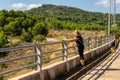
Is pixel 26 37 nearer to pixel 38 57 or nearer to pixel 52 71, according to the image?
pixel 52 71

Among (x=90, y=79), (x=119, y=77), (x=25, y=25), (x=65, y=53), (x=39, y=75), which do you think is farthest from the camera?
(x=25, y=25)

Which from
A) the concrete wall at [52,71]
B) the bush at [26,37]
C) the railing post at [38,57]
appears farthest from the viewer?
the bush at [26,37]

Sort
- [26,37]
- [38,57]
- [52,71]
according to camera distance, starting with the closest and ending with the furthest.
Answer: [38,57] < [52,71] < [26,37]

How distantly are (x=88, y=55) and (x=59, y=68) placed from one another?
732 cm

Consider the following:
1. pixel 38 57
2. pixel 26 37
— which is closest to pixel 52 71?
pixel 38 57

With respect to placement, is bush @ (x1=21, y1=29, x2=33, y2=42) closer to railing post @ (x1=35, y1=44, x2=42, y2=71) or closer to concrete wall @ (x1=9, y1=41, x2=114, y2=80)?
concrete wall @ (x1=9, y1=41, x2=114, y2=80)

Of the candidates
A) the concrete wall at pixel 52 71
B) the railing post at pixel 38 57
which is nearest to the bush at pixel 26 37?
the concrete wall at pixel 52 71

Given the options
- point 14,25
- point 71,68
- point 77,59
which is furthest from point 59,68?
point 14,25

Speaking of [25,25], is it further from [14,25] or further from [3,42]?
[3,42]

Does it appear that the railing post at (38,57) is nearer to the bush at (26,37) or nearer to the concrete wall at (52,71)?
the concrete wall at (52,71)

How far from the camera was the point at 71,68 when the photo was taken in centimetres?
1588

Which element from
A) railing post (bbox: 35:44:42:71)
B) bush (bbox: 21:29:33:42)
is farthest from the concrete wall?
bush (bbox: 21:29:33:42)

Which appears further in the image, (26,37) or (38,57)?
(26,37)

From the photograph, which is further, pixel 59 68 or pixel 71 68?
pixel 71 68
